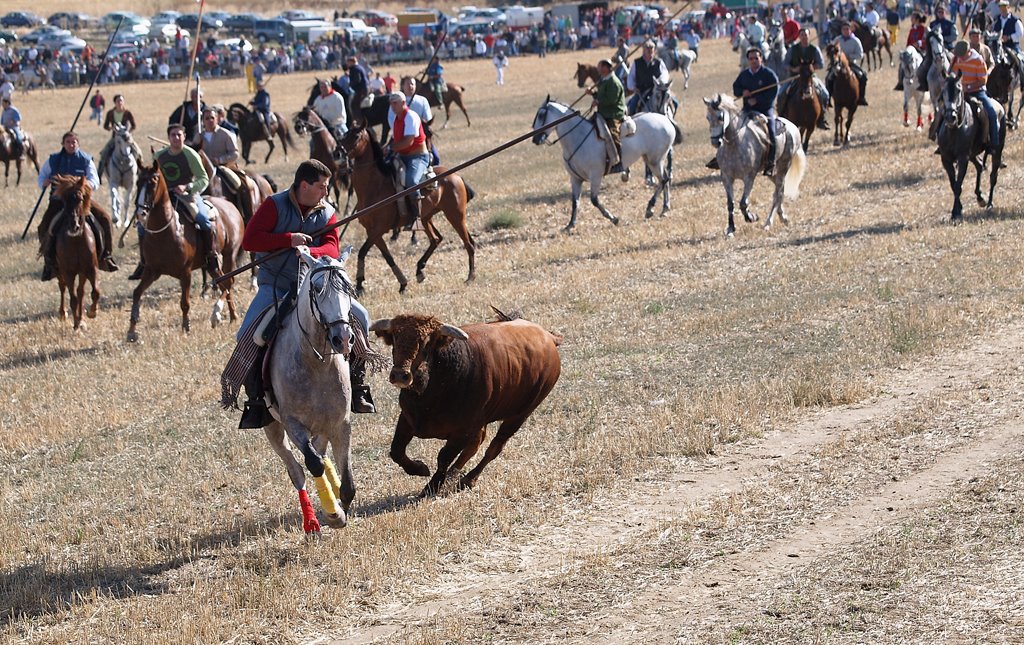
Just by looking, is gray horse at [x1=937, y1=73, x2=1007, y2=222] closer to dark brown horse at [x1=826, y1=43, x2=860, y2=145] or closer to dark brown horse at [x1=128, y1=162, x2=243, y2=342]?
dark brown horse at [x1=826, y1=43, x2=860, y2=145]

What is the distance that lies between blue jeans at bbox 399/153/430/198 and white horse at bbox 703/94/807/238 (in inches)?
172

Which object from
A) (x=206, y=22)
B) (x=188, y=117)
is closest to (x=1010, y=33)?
(x=188, y=117)

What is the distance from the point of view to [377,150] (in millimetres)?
17094

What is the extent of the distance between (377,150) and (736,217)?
252 inches

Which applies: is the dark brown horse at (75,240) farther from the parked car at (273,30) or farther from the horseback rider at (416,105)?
the parked car at (273,30)

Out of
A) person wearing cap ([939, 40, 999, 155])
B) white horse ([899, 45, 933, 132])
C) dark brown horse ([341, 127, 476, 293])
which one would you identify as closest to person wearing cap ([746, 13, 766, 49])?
white horse ([899, 45, 933, 132])

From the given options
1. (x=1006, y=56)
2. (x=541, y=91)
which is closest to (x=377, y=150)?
(x=1006, y=56)

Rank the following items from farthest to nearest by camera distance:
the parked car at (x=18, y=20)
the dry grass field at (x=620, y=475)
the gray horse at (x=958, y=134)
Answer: the parked car at (x=18, y=20)
the gray horse at (x=958, y=134)
the dry grass field at (x=620, y=475)

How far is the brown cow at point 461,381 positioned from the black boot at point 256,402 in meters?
0.81

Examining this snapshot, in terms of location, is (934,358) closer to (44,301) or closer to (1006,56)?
(44,301)

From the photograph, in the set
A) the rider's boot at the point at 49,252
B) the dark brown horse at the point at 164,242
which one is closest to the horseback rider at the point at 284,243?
the dark brown horse at the point at 164,242

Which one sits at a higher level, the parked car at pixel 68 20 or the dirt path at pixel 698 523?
the parked car at pixel 68 20

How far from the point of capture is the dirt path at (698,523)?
278 inches

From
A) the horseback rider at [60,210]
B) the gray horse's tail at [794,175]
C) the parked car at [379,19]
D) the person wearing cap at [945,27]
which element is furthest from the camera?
the parked car at [379,19]
